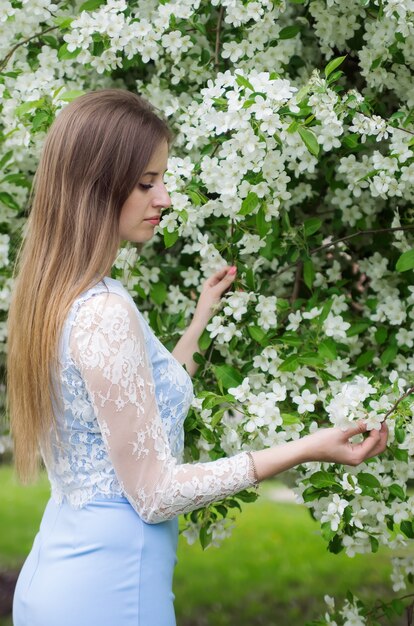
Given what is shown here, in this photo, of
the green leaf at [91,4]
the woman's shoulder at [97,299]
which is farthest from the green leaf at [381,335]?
the green leaf at [91,4]

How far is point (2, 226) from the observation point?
10.6 feet

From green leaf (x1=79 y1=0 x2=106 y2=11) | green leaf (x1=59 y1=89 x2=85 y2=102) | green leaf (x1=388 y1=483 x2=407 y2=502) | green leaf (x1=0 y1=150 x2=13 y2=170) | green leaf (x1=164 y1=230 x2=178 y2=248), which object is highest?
green leaf (x1=79 y1=0 x2=106 y2=11)

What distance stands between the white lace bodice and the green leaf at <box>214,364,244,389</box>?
1.71 ft

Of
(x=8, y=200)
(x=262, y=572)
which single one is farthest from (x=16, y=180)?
(x=262, y=572)

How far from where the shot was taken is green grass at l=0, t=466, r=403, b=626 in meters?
5.61

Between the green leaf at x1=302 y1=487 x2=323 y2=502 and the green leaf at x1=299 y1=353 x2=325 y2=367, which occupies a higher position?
the green leaf at x1=299 y1=353 x2=325 y2=367

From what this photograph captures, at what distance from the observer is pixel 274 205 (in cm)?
254

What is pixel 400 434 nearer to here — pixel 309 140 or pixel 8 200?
pixel 309 140

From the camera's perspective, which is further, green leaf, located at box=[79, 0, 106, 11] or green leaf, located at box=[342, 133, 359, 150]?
green leaf, located at box=[79, 0, 106, 11]

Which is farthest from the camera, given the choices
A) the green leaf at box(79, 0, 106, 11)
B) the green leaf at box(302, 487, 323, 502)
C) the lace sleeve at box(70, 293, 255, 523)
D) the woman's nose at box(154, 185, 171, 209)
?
the green leaf at box(79, 0, 106, 11)

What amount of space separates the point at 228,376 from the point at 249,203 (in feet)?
1.48

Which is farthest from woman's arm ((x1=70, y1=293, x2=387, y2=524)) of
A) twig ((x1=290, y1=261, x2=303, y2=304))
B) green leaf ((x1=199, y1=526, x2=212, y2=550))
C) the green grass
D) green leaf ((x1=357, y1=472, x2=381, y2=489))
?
the green grass

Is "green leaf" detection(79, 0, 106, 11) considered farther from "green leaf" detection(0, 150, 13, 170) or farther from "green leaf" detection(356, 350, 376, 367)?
"green leaf" detection(356, 350, 376, 367)

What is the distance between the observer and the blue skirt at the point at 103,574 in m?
1.98
